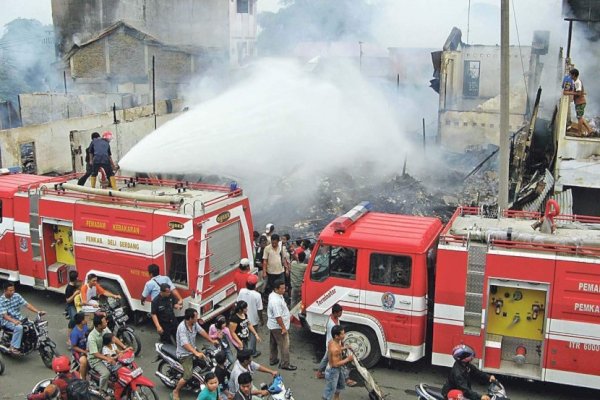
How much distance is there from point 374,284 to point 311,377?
1.83 meters

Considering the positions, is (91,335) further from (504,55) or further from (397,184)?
(397,184)

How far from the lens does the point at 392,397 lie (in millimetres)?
9398

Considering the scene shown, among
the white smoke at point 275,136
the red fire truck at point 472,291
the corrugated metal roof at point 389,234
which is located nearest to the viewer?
the red fire truck at point 472,291

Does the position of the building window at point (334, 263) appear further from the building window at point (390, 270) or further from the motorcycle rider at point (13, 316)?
the motorcycle rider at point (13, 316)

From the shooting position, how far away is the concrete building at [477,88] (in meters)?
29.1

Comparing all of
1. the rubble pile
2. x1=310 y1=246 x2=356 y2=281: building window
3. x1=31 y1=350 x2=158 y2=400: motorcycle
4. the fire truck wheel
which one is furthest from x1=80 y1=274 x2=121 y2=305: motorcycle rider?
the rubble pile

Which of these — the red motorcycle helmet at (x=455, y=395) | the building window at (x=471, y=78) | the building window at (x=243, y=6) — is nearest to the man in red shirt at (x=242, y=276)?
the red motorcycle helmet at (x=455, y=395)

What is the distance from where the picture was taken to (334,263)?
10.0 metres

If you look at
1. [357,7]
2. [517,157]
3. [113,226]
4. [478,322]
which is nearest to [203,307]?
[113,226]

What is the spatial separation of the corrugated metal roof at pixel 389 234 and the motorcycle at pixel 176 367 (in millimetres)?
2544

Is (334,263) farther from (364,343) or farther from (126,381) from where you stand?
(126,381)

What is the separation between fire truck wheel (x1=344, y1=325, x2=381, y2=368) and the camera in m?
10.0

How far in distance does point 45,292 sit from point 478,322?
30.2ft

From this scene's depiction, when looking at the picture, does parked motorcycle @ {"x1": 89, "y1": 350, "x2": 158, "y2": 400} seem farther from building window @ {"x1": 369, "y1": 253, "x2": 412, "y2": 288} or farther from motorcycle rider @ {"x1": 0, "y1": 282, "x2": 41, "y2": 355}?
building window @ {"x1": 369, "y1": 253, "x2": 412, "y2": 288}
